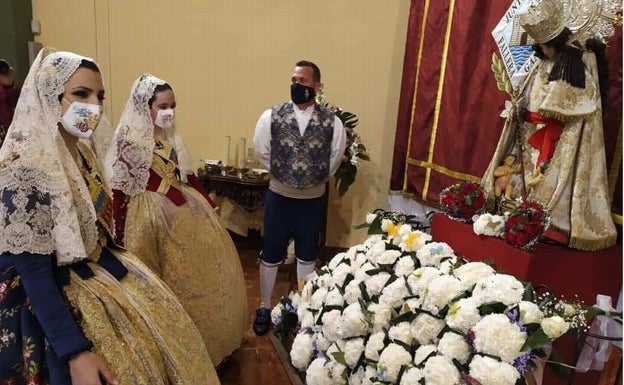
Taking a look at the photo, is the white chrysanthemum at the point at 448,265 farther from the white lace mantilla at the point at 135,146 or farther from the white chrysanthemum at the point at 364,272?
the white lace mantilla at the point at 135,146

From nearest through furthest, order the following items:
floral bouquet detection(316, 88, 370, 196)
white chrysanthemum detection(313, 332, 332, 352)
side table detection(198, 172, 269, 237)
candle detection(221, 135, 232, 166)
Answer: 1. white chrysanthemum detection(313, 332, 332, 352)
2. floral bouquet detection(316, 88, 370, 196)
3. side table detection(198, 172, 269, 237)
4. candle detection(221, 135, 232, 166)

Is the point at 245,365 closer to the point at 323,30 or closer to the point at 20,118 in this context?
the point at 20,118

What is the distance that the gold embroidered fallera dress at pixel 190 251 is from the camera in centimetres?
216

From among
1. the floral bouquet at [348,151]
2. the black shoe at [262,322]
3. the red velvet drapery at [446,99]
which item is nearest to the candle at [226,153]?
the floral bouquet at [348,151]

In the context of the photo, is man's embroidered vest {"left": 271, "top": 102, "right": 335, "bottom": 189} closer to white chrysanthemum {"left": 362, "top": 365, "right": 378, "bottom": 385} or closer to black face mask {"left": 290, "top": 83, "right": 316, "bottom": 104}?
black face mask {"left": 290, "top": 83, "right": 316, "bottom": 104}

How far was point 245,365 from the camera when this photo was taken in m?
2.50

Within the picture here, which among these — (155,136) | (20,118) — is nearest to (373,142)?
(155,136)

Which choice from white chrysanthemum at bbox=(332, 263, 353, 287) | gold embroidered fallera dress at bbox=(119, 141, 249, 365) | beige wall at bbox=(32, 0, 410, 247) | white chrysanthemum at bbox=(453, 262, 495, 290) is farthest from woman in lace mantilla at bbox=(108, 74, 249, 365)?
beige wall at bbox=(32, 0, 410, 247)

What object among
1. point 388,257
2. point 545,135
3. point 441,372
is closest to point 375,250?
point 388,257

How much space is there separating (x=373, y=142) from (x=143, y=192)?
7.74 feet

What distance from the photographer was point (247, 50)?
4.02m

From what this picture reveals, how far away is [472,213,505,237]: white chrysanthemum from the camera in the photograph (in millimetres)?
1864

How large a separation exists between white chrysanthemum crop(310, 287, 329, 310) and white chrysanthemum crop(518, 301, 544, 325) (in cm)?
79

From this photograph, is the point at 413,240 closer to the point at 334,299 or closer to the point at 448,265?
the point at 448,265
